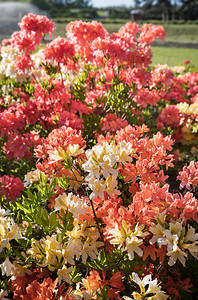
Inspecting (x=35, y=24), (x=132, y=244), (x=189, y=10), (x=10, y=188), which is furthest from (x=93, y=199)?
(x=189, y=10)

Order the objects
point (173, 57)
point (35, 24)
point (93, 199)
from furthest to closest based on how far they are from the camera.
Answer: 1. point (173, 57)
2. point (35, 24)
3. point (93, 199)

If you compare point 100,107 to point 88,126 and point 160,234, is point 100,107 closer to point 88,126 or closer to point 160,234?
point 88,126

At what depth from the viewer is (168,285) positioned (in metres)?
1.44

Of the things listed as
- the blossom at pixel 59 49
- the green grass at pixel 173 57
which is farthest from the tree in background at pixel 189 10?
the blossom at pixel 59 49

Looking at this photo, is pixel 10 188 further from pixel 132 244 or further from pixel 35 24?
pixel 35 24

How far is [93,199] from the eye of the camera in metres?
1.40

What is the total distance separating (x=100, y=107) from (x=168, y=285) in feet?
6.13

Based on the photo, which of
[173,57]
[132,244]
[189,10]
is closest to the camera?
[132,244]

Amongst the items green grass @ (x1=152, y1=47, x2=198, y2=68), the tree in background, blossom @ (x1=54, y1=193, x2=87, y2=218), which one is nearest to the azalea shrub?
blossom @ (x1=54, y1=193, x2=87, y2=218)

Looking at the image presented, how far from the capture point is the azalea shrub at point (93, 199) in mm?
1132

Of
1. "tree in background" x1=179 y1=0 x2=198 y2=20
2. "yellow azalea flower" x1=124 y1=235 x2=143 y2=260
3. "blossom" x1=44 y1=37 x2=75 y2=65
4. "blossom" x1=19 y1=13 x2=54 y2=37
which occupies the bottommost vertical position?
"yellow azalea flower" x1=124 y1=235 x2=143 y2=260

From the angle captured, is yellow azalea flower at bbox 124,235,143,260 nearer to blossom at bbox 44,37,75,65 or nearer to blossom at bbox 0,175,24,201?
blossom at bbox 0,175,24,201

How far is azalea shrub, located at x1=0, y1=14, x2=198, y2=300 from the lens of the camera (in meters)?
1.13

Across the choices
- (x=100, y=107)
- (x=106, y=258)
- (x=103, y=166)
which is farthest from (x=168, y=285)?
(x=100, y=107)
